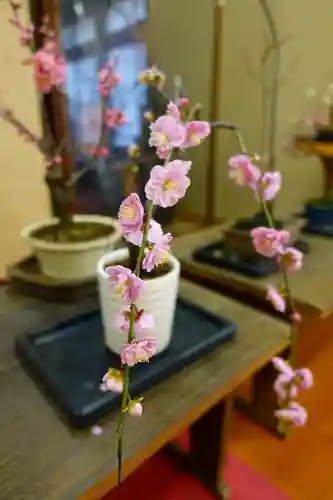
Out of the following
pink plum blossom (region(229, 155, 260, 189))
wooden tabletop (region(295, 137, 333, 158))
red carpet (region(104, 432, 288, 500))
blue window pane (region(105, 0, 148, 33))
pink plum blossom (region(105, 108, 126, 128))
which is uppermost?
blue window pane (region(105, 0, 148, 33))

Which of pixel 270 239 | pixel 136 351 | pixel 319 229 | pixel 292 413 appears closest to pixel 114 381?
pixel 136 351

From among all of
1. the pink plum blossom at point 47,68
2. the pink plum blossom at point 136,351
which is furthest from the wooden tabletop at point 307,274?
the pink plum blossom at point 136,351

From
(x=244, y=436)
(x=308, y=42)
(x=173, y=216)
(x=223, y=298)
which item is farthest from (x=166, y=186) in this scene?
(x=173, y=216)

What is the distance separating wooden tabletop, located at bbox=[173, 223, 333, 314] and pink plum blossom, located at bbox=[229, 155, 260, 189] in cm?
42

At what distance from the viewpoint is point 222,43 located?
2793mm

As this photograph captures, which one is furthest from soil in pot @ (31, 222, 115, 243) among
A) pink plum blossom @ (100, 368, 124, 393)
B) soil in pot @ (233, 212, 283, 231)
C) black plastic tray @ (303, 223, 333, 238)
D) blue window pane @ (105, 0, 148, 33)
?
blue window pane @ (105, 0, 148, 33)

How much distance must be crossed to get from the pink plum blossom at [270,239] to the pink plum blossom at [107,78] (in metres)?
0.53

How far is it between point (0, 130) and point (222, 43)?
1.71 metres

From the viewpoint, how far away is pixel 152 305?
2.73ft

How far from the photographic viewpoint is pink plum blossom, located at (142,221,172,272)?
506mm

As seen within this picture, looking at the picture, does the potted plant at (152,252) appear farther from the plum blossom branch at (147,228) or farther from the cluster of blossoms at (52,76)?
the cluster of blossoms at (52,76)

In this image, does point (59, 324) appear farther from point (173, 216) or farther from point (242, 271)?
point (173, 216)

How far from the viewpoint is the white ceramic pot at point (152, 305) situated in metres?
0.82

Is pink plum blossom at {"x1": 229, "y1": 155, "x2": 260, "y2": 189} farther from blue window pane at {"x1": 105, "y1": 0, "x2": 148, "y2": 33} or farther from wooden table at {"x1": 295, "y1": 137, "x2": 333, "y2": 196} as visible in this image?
blue window pane at {"x1": 105, "y1": 0, "x2": 148, "y2": 33}
